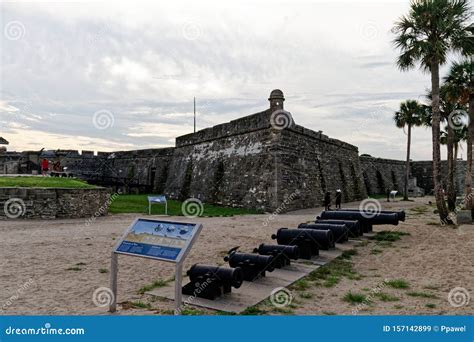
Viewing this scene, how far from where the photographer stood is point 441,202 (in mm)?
12633

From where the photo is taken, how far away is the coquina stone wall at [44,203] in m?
13.6

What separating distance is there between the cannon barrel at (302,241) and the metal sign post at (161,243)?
3.77m

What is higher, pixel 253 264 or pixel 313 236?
pixel 313 236

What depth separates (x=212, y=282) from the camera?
16.3 ft

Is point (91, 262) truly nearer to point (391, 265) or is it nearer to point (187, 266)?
point (187, 266)

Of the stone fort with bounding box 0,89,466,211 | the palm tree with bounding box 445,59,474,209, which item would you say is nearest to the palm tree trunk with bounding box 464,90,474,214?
the palm tree with bounding box 445,59,474,209

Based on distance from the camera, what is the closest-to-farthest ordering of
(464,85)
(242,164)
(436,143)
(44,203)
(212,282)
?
(212,282)
(436,143)
(44,203)
(464,85)
(242,164)

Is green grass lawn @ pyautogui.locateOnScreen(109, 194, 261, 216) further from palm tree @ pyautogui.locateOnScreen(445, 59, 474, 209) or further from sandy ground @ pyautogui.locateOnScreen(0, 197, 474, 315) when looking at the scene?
palm tree @ pyautogui.locateOnScreen(445, 59, 474, 209)

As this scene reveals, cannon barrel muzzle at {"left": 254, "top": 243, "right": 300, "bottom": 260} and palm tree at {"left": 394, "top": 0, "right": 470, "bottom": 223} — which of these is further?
palm tree at {"left": 394, "top": 0, "right": 470, "bottom": 223}

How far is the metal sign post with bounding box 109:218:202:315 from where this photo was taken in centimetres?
418

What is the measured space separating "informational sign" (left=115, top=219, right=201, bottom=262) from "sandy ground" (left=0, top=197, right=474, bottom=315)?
2.42ft

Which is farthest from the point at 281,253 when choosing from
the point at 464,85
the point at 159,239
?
the point at 464,85

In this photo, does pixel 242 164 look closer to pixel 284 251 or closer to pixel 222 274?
pixel 284 251

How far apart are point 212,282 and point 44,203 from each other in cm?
1120
